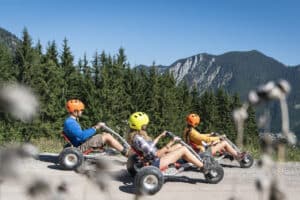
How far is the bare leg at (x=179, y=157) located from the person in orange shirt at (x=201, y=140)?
1726 mm

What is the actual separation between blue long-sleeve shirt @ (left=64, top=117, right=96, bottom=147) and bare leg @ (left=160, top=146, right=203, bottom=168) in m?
2.35

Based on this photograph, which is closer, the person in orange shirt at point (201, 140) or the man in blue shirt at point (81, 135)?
the man in blue shirt at point (81, 135)

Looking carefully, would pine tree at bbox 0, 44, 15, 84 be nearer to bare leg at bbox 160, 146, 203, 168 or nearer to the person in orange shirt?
the person in orange shirt

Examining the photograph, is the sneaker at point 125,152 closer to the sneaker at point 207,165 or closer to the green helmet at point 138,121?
the green helmet at point 138,121

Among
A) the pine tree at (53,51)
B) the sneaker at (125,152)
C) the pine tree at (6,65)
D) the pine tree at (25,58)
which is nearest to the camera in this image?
the sneaker at (125,152)

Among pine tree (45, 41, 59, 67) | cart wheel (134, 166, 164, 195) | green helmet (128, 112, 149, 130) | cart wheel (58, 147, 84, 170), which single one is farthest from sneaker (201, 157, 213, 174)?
pine tree (45, 41, 59, 67)

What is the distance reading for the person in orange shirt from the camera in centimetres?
1221

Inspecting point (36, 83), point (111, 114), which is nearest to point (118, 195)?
point (36, 83)

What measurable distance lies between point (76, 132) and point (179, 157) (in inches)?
104

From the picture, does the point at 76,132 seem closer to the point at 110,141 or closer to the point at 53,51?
the point at 110,141

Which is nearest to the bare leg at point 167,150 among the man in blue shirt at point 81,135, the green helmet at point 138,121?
the green helmet at point 138,121

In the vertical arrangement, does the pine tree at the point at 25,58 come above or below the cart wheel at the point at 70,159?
above

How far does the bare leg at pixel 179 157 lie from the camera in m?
9.64

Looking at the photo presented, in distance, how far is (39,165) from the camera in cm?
1161
